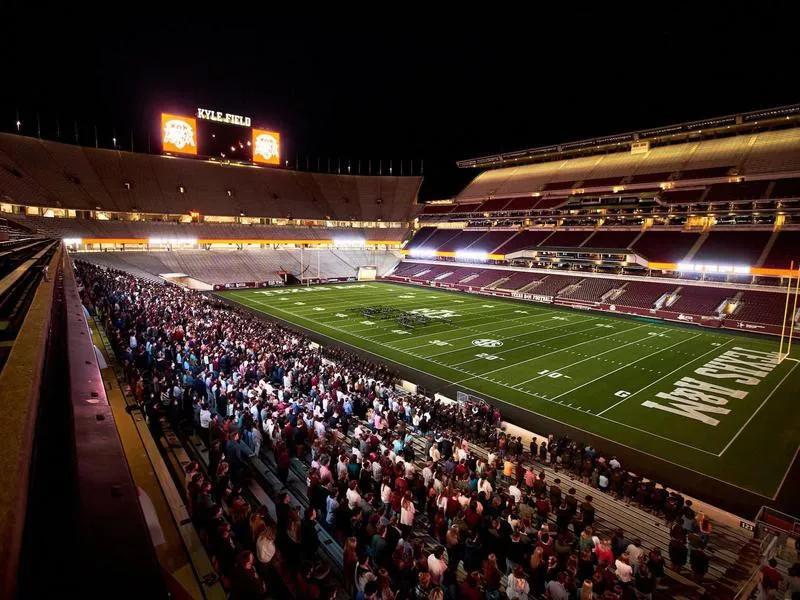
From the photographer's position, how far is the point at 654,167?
188 feet

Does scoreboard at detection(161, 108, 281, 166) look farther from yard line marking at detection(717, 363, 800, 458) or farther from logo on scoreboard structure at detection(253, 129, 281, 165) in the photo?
yard line marking at detection(717, 363, 800, 458)

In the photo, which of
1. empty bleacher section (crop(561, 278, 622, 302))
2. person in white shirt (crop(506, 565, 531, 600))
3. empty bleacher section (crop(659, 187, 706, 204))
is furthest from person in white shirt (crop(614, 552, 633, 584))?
empty bleacher section (crop(659, 187, 706, 204))

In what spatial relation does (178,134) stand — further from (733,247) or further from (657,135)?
(733,247)

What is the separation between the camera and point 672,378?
2108 centimetres

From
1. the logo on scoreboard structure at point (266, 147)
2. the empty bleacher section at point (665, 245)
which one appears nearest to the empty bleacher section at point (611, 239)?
the empty bleacher section at point (665, 245)

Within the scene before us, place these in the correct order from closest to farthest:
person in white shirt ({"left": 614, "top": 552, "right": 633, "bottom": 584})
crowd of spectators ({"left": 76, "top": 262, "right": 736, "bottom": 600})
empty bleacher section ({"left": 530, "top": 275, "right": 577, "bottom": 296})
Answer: crowd of spectators ({"left": 76, "top": 262, "right": 736, "bottom": 600})
person in white shirt ({"left": 614, "top": 552, "right": 633, "bottom": 584})
empty bleacher section ({"left": 530, "top": 275, "right": 577, "bottom": 296})

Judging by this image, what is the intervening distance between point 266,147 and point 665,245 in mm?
52377

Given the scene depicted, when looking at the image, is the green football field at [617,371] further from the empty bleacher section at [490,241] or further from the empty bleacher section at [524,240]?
the empty bleacher section at [490,241]

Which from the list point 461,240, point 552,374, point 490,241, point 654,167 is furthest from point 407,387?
point 654,167

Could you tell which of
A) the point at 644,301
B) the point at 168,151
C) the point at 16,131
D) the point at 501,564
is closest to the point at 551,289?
the point at 644,301

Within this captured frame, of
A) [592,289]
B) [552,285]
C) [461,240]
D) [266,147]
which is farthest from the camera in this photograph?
[266,147]

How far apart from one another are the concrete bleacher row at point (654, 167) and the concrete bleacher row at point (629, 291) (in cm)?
1369

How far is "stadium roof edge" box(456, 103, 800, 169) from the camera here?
162 ft

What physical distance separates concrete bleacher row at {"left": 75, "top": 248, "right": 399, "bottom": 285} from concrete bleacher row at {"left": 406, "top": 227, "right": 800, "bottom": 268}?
1168 cm
